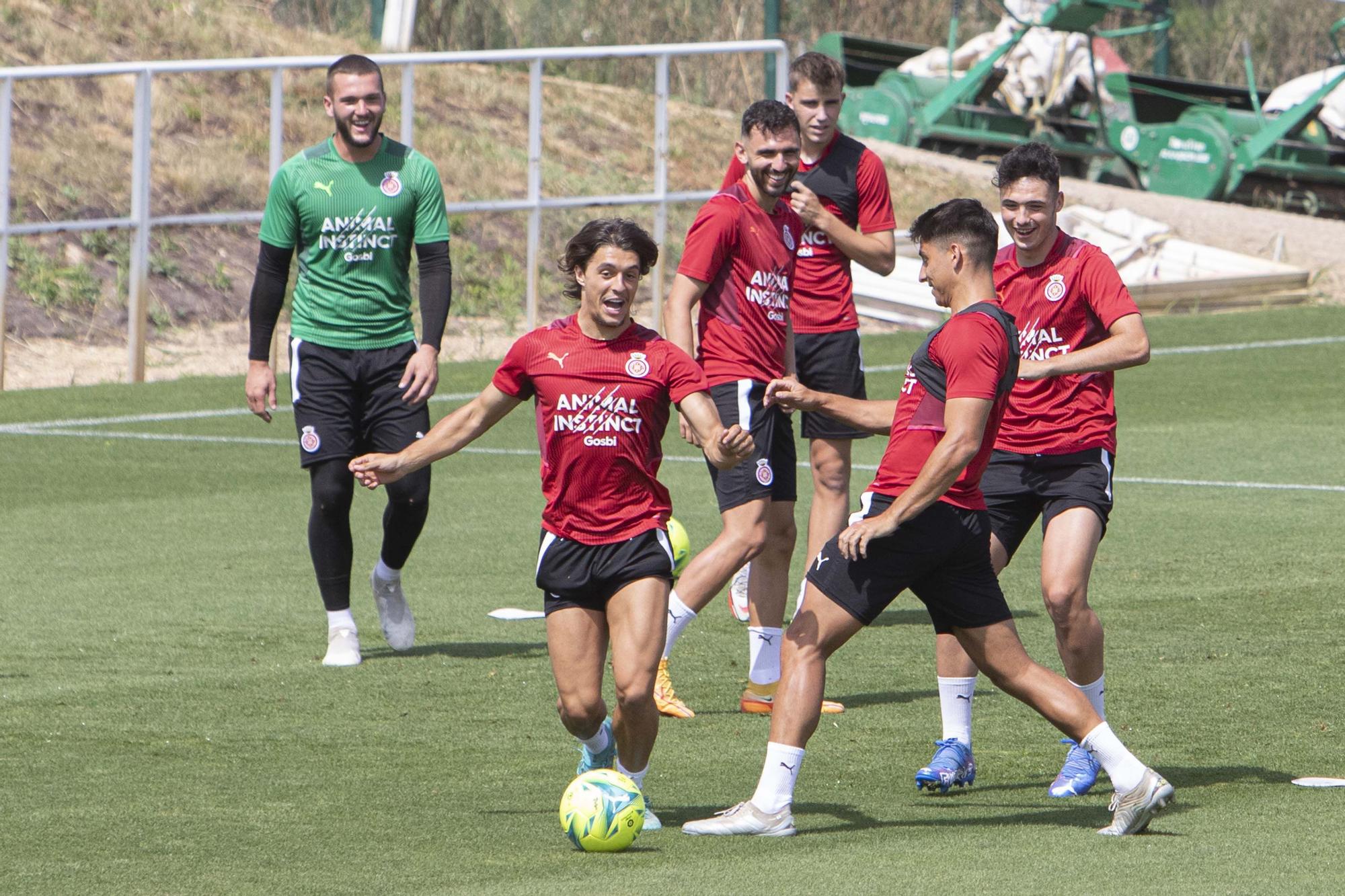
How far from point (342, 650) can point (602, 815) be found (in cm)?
289

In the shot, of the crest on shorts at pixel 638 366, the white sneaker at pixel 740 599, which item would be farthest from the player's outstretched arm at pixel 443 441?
the white sneaker at pixel 740 599

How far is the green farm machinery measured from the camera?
2736 centimetres

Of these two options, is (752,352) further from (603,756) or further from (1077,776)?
(1077,776)

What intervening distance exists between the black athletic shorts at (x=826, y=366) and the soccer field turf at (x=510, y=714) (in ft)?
3.14

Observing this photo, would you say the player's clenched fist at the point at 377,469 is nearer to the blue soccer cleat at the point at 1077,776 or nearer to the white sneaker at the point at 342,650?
the white sneaker at the point at 342,650

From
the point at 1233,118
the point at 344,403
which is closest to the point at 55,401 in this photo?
the point at 344,403

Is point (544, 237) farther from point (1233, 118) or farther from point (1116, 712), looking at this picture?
point (1116, 712)

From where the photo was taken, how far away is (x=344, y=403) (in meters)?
8.40

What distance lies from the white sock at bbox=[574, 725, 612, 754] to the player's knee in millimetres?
2330

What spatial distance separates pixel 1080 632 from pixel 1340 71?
889 inches

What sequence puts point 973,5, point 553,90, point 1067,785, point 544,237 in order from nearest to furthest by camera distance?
point 1067,785, point 544,237, point 553,90, point 973,5

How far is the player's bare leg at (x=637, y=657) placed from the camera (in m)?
6.03

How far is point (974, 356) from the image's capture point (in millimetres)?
5816

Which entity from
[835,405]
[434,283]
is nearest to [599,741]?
[835,405]
